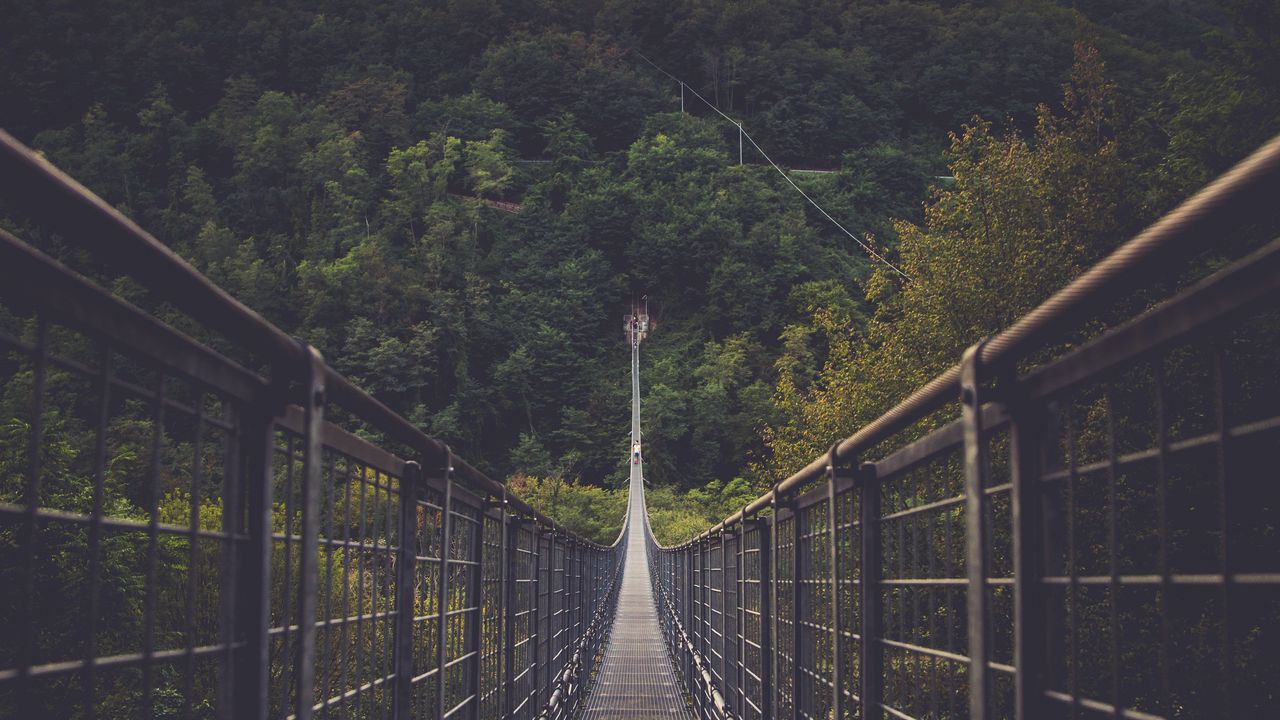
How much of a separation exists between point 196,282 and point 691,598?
8.90 metres

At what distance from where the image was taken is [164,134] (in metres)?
86.6

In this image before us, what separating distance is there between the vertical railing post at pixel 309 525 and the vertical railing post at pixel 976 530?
1.07m

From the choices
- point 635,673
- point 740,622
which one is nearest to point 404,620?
point 740,622

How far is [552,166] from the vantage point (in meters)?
90.4

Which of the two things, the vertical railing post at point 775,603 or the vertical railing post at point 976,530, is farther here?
the vertical railing post at point 775,603

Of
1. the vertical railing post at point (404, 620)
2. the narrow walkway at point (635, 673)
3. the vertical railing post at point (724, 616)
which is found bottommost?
the narrow walkway at point (635, 673)

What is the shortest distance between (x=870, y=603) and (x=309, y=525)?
1389 mm

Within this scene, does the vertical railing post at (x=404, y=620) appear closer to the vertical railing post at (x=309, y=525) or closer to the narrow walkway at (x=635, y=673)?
the vertical railing post at (x=309, y=525)

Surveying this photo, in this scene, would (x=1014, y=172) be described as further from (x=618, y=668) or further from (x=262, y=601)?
(x=262, y=601)

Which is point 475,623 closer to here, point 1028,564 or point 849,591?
point 849,591

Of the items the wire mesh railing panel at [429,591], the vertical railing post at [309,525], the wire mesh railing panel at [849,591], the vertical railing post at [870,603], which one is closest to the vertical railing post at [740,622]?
the wire mesh railing panel at [849,591]

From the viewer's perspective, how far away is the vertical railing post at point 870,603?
2.65 m

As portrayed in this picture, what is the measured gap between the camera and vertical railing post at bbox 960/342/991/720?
1.82 metres

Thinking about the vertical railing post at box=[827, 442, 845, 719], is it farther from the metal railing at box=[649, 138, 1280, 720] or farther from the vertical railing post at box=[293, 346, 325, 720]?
the vertical railing post at box=[293, 346, 325, 720]
